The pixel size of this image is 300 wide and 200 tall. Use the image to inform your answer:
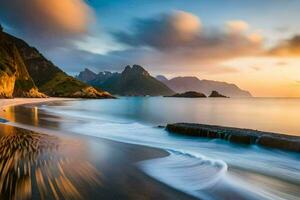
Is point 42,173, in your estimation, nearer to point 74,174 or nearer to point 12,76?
point 74,174

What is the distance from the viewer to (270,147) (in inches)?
587

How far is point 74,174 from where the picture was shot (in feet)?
26.5

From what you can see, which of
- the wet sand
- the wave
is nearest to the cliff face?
the wet sand

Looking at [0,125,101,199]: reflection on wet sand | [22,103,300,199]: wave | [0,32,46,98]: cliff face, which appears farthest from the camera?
[0,32,46,98]: cliff face

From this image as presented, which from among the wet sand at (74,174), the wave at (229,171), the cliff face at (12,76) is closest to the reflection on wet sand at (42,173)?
the wet sand at (74,174)

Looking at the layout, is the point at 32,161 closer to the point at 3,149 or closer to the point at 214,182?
the point at 3,149

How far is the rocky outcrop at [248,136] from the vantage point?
14343 millimetres

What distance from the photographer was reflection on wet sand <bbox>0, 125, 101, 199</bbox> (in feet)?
20.9

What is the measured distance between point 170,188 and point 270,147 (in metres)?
10.1

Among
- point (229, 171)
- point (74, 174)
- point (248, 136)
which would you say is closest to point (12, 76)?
point (248, 136)

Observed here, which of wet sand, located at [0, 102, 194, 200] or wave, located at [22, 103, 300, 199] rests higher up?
wave, located at [22, 103, 300, 199]

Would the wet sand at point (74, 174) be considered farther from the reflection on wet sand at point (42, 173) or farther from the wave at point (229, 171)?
the wave at point (229, 171)

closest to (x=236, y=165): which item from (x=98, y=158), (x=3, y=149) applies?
(x=98, y=158)

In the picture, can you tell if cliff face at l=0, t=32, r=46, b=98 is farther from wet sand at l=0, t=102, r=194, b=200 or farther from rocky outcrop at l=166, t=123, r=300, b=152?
wet sand at l=0, t=102, r=194, b=200
